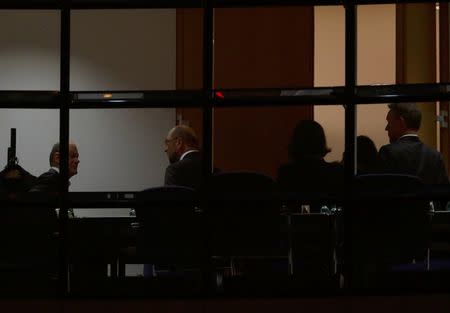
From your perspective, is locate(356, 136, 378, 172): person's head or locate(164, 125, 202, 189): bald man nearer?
locate(356, 136, 378, 172): person's head

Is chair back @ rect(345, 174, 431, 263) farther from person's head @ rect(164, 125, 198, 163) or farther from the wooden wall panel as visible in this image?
the wooden wall panel

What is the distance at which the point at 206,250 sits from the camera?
9.25 ft

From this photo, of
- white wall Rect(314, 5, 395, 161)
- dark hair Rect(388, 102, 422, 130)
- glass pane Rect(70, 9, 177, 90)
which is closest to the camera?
dark hair Rect(388, 102, 422, 130)

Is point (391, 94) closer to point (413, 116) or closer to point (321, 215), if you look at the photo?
point (321, 215)

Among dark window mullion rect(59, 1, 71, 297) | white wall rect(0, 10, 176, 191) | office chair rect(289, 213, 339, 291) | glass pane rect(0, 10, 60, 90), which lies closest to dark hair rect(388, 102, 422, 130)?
office chair rect(289, 213, 339, 291)

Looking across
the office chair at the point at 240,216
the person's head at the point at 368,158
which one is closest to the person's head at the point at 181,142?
the person's head at the point at 368,158

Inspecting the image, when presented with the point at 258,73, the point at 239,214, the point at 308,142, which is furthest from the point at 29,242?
the point at 258,73

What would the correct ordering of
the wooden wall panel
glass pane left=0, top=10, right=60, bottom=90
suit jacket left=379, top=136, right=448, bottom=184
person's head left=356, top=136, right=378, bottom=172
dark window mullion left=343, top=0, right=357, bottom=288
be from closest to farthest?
1. dark window mullion left=343, top=0, right=357, bottom=288
2. person's head left=356, top=136, right=378, bottom=172
3. suit jacket left=379, top=136, right=448, bottom=184
4. the wooden wall panel
5. glass pane left=0, top=10, right=60, bottom=90

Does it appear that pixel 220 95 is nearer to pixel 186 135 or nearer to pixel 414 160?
pixel 414 160

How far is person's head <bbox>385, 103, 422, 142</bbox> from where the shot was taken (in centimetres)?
454

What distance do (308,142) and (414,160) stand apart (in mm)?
656

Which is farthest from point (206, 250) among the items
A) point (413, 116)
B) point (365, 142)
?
point (413, 116)

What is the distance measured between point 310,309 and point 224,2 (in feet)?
3.61

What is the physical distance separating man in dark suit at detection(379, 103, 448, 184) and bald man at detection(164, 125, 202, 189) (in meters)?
1.08
